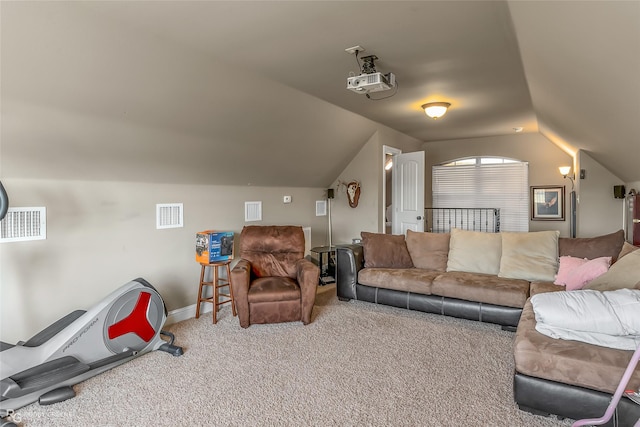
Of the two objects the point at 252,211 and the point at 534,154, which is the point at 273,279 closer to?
the point at 252,211

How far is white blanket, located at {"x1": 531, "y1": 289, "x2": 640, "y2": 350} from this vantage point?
1980 mm

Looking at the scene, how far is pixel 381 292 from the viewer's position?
14.0 ft

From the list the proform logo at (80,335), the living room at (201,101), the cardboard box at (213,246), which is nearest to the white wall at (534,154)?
the living room at (201,101)

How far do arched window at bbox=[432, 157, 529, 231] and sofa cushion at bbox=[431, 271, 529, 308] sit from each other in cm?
374

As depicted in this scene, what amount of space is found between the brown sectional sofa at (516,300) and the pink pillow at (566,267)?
0.34 ft

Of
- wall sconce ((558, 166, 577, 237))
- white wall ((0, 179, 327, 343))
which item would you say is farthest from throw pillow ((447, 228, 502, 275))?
wall sconce ((558, 166, 577, 237))

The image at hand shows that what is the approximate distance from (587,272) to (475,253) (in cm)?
117

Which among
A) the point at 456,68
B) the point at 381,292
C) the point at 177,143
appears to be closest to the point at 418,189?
the point at 381,292

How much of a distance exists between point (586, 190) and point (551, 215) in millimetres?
1415

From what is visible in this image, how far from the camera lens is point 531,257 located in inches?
152

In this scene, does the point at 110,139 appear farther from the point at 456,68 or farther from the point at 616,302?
the point at 616,302

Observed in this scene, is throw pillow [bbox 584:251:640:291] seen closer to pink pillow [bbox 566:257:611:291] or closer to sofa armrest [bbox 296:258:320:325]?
pink pillow [bbox 566:257:611:291]

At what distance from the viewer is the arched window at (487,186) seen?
7094 millimetres

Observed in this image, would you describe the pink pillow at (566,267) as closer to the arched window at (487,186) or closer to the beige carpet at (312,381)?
the beige carpet at (312,381)
